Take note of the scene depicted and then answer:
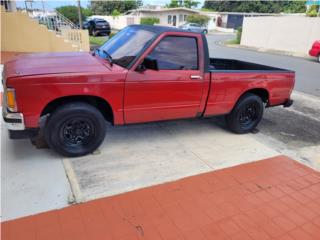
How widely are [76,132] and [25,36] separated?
34.5 feet

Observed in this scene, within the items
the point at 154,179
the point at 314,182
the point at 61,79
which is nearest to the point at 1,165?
the point at 61,79

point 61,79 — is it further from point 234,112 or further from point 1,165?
point 234,112

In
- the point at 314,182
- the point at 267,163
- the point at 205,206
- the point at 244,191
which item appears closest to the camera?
the point at 205,206

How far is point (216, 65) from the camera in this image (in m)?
6.63

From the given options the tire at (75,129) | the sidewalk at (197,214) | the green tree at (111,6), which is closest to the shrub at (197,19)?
the green tree at (111,6)

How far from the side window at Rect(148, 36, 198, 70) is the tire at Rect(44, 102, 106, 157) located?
47.8 inches

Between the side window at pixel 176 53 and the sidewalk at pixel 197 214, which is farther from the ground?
the side window at pixel 176 53

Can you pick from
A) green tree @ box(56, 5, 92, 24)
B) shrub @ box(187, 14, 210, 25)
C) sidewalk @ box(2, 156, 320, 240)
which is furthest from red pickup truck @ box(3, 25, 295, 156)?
shrub @ box(187, 14, 210, 25)

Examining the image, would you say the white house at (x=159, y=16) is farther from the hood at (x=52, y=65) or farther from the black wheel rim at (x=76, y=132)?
the black wheel rim at (x=76, y=132)

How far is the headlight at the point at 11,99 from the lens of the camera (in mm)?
3506

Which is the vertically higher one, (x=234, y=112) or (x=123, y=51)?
(x=123, y=51)

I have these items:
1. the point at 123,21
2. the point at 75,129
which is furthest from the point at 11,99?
the point at 123,21

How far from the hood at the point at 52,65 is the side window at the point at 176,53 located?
821 mm

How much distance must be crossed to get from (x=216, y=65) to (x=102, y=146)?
3.47 meters
